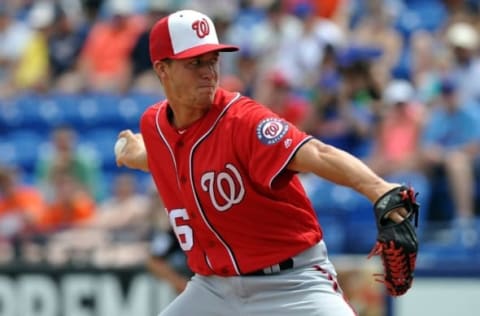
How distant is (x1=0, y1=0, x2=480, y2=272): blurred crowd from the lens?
912cm

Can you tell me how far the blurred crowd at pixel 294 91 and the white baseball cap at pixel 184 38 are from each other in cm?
316

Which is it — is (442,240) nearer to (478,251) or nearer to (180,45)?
(478,251)

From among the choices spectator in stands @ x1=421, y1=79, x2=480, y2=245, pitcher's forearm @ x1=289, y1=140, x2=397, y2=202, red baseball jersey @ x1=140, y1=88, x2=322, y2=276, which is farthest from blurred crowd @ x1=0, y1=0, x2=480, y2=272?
pitcher's forearm @ x1=289, y1=140, x2=397, y2=202

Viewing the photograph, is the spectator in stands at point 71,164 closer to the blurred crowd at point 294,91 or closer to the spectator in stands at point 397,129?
the blurred crowd at point 294,91

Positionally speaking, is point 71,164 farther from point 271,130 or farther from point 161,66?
point 271,130

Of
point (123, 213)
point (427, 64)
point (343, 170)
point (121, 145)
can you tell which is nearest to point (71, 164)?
point (123, 213)

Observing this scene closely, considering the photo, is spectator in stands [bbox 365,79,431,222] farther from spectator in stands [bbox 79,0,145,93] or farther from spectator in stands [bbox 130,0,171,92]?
spectator in stands [bbox 79,0,145,93]

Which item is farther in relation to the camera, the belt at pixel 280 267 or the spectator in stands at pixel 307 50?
the spectator in stands at pixel 307 50

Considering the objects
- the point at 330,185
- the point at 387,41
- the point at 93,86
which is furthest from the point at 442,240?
the point at 93,86

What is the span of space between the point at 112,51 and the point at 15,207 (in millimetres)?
2935

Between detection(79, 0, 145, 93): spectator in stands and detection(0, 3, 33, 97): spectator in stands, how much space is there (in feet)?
3.26

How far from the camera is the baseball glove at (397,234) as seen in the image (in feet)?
15.0

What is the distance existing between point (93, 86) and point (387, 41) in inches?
140

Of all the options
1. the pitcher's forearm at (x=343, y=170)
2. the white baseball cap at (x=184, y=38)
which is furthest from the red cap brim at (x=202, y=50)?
the pitcher's forearm at (x=343, y=170)
